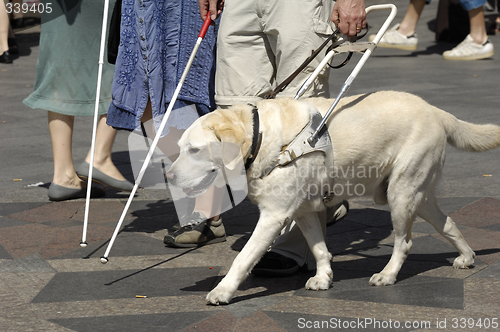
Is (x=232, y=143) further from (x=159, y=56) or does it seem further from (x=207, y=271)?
(x=159, y=56)

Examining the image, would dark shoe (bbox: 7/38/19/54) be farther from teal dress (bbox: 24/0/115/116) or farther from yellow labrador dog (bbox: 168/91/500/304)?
yellow labrador dog (bbox: 168/91/500/304)

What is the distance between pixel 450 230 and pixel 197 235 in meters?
1.66

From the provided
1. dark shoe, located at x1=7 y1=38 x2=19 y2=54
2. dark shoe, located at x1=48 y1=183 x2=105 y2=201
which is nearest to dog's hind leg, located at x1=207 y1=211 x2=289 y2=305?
dark shoe, located at x1=48 y1=183 x2=105 y2=201

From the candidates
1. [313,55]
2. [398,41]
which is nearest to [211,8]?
[313,55]

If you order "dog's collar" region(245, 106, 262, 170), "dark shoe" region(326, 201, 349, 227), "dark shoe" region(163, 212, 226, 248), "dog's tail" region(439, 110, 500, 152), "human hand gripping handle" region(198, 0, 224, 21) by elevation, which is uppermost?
"human hand gripping handle" region(198, 0, 224, 21)

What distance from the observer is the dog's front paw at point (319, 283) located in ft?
12.1

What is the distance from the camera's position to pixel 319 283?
3691mm

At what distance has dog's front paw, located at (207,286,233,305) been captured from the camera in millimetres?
3414

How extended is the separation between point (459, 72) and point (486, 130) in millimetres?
7630

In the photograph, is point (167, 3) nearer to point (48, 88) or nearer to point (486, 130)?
point (48, 88)

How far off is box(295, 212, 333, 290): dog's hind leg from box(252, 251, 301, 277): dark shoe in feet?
0.77

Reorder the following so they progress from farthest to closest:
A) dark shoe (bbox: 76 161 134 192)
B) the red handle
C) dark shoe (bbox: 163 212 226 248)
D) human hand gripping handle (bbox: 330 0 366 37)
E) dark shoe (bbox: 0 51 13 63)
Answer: dark shoe (bbox: 0 51 13 63) → dark shoe (bbox: 76 161 134 192) → dark shoe (bbox: 163 212 226 248) → the red handle → human hand gripping handle (bbox: 330 0 366 37)

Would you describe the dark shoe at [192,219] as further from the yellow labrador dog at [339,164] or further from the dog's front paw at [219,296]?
the dog's front paw at [219,296]

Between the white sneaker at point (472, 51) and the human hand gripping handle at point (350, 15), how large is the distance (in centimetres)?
925
